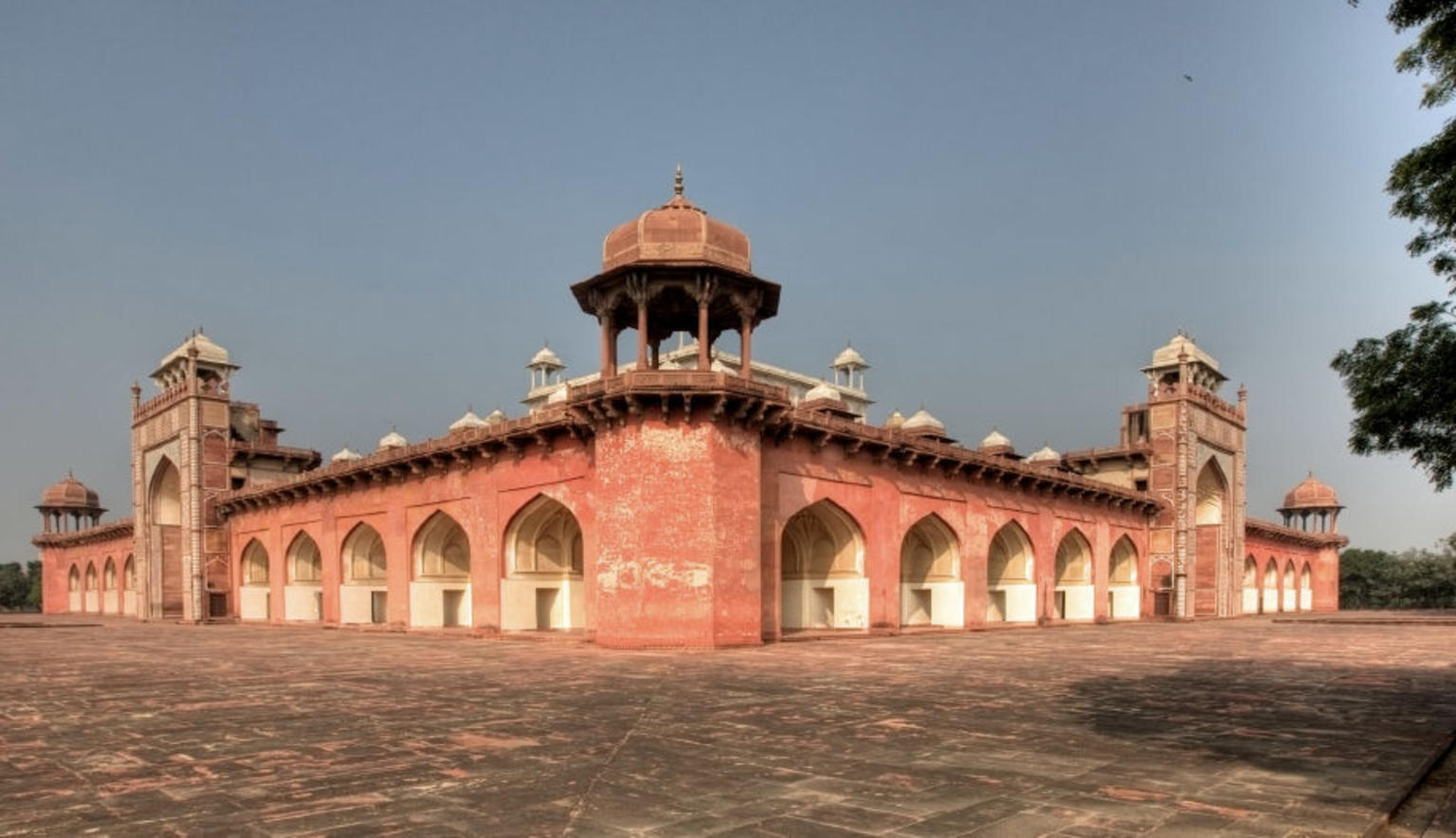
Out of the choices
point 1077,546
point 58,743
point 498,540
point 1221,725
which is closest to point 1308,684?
point 1221,725

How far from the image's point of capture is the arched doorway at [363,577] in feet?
100

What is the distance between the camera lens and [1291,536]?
5028 centimetres

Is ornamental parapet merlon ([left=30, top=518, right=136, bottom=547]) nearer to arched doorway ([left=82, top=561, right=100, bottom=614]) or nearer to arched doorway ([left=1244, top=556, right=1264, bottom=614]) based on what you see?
arched doorway ([left=82, top=561, right=100, bottom=614])

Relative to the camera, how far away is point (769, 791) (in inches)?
242

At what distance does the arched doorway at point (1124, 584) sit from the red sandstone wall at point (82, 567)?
43.4m

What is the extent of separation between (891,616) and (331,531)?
1808 centimetres

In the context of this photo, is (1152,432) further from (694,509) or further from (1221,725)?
(1221,725)

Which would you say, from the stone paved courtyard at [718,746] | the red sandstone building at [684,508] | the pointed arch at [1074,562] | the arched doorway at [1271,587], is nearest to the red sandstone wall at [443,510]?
the red sandstone building at [684,508]

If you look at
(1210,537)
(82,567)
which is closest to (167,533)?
(82,567)

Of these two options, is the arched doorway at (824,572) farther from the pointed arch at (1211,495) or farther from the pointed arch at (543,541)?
the pointed arch at (1211,495)

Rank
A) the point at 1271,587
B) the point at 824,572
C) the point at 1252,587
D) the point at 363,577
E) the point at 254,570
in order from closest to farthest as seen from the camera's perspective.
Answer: the point at 824,572 → the point at 363,577 → the point at 254,570 → the point at 1252,587 → the point at 1271,587

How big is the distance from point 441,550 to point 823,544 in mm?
11005

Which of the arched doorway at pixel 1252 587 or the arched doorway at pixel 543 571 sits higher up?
the arched doorway at pixel 543 571

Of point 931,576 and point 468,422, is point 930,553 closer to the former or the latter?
point 931,576
